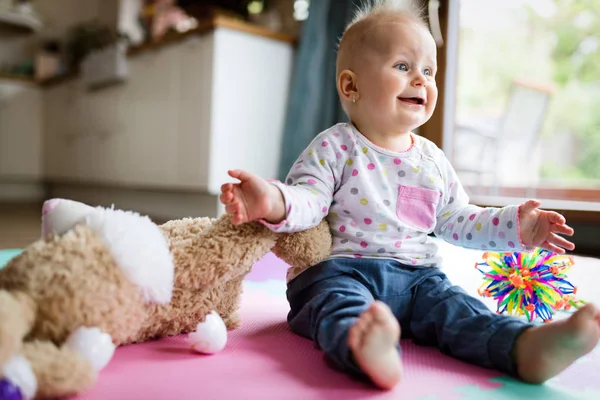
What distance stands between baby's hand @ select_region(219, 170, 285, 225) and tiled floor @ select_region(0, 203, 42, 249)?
797mm

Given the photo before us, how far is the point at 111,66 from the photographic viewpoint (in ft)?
8.96

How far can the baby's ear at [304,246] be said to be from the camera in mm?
699

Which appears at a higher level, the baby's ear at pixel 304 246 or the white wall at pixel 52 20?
the white wall at pixel 52 20

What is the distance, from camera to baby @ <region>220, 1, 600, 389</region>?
637 millimetres

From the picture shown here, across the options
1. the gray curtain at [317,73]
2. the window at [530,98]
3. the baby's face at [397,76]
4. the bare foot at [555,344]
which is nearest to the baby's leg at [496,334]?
the bare foot at [555,344]

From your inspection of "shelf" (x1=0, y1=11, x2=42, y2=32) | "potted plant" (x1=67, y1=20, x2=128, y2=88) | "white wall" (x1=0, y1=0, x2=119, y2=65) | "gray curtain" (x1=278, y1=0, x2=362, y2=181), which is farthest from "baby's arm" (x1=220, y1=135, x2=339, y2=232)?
"shelf" (x1=0, y1=11, x2=42, y2=32)

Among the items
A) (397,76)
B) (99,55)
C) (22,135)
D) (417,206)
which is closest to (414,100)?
(397,76)

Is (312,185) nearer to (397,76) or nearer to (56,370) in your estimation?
(397,76)

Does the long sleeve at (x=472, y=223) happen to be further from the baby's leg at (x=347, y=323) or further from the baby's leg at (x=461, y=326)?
the baby's leg at (x=347, y=323)

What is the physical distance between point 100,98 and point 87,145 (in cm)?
36

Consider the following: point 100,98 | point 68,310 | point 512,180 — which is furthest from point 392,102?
point 512,180

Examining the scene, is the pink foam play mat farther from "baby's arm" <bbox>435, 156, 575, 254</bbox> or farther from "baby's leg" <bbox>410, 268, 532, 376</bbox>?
"baby's arm" <bbox>435, 156, 575, 254</bbox>

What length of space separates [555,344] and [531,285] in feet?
0.93

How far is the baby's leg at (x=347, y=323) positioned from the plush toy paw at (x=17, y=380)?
29 cm
